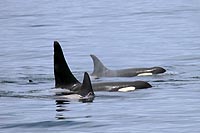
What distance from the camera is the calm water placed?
691 inches

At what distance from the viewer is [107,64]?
98.3 feet

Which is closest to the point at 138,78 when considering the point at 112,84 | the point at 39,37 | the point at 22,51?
the point at 112,84

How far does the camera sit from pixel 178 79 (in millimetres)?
24062

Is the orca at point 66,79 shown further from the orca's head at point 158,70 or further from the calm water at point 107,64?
the orca's head at point 158,70

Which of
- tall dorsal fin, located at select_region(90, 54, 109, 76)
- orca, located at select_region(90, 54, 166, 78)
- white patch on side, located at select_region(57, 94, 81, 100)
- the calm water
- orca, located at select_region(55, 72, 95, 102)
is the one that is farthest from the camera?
tall dorsal fin, located at select_region(90, 54, 109, 76)

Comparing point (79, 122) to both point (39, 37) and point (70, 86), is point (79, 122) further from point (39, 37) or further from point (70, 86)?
point (39, 37)

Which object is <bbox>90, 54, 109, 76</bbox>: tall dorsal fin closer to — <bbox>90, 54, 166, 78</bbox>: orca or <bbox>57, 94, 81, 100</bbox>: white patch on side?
<bbox>90, 54, 166, 78</bbox>: orca

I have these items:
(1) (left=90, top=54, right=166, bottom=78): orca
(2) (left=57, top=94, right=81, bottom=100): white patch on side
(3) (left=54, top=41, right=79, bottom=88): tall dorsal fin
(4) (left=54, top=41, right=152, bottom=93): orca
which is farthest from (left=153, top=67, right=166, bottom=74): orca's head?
(2) (left=57, top=94, right=81, bottom=100): white patch on side

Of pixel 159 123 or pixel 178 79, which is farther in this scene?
pixel 178 79

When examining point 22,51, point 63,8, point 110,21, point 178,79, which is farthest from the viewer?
point 63,8

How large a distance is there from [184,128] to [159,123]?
2.02ft

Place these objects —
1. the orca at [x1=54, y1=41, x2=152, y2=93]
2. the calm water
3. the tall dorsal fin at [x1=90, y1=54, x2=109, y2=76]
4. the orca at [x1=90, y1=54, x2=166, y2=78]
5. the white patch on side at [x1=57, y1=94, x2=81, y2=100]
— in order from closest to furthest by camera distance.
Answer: the calm water, the white patch on side at [x1=57, y1=94, x2=81, y2=100], the orca at [x1=54, y1=41, x2=152, y2=93], the orca at [x1=90, y1=54, x2=166, y2=78], the tall dorsal fin at [x1=90, y1=54, x2=109, y2=76]

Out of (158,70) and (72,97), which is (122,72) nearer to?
(158,70)

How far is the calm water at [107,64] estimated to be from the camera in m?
17.5
